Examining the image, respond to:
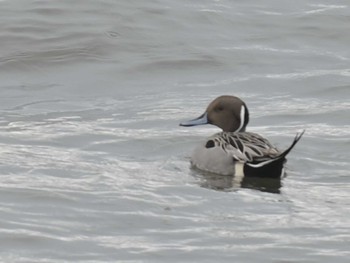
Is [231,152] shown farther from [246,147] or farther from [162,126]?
[162,126]

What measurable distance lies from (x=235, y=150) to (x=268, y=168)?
0.46 metres

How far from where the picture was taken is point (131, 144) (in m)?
11.4

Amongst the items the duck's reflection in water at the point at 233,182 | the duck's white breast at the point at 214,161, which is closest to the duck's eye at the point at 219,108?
the duck's white breast at the point at 214,161

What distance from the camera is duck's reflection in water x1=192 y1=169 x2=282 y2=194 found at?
10.1 m

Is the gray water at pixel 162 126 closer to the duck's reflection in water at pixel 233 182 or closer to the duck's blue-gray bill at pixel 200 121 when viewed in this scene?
the duck's reflection in water at pixel 233 182

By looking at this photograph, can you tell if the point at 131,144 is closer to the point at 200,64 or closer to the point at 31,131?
the point at 31,131

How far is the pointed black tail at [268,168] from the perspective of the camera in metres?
10.4

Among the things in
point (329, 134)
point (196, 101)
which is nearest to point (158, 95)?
point (196, 101)

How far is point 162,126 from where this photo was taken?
1223cm

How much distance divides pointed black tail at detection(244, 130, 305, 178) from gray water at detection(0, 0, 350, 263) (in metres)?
0.15

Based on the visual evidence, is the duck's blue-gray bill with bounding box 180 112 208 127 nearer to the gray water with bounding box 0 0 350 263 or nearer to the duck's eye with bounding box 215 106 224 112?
the duck's eye with bounding box 215 106 224 112

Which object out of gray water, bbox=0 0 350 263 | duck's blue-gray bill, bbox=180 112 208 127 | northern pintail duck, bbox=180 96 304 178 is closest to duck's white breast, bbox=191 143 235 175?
northern pintail duck, bbox=180 96 304 178

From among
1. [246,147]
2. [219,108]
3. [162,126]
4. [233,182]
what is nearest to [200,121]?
[219,108]

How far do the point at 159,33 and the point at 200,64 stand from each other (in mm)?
1198
